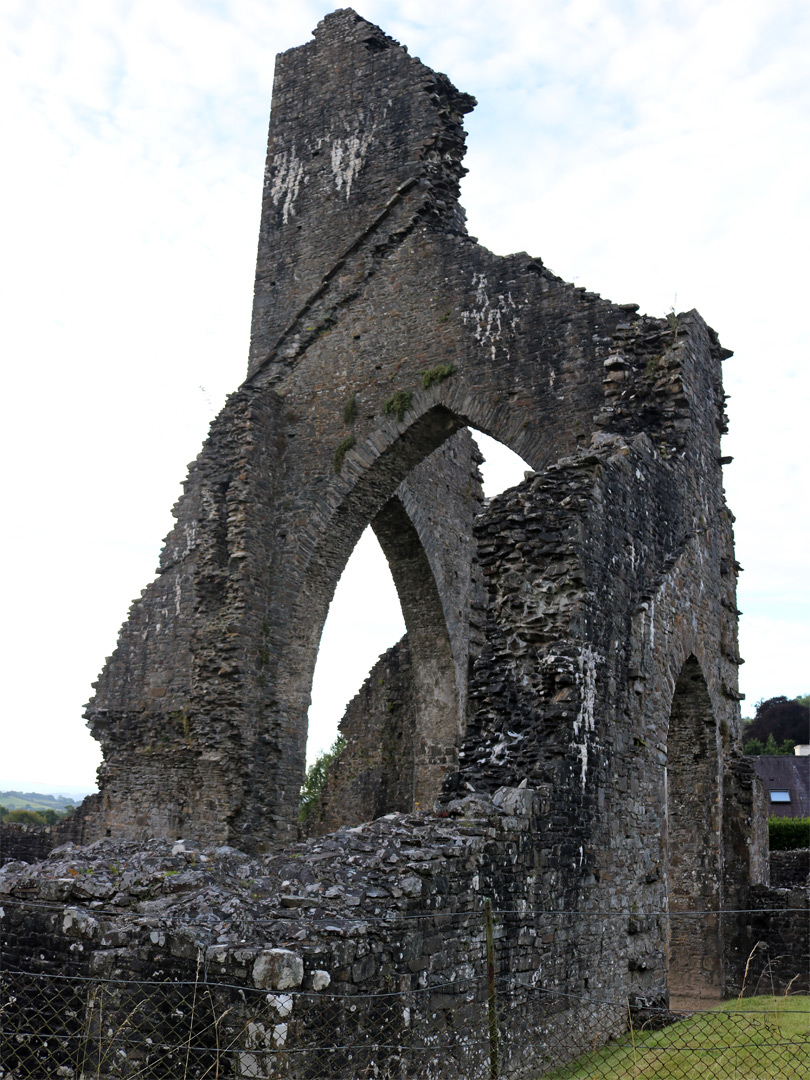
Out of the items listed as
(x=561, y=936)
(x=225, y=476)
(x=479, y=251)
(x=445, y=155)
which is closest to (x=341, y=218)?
(x=445, y=155)

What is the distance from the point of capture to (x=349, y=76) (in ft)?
46.8

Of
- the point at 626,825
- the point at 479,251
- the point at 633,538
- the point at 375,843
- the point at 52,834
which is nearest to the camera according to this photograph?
the point at 375,843

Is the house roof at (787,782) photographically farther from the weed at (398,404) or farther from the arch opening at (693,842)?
the weed at (398,404)

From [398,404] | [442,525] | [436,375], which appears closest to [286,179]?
[398,404]

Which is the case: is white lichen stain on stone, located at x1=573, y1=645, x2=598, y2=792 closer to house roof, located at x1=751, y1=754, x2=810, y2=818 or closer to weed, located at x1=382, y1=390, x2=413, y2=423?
weed, located at x1=382, y1=390, x2=413, y2=423

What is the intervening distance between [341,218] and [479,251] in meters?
2.72

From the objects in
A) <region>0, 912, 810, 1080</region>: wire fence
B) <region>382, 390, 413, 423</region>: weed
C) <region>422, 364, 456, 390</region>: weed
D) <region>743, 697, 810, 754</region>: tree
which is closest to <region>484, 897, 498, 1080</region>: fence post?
<region>0, 912, 810, 1080</region>: wire fence

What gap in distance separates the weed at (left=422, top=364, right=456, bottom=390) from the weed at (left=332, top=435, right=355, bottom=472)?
122 centimetres

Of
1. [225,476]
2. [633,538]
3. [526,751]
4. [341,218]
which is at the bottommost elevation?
[526,751]

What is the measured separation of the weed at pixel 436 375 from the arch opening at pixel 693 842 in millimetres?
4253

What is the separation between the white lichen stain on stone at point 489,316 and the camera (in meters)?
11.3

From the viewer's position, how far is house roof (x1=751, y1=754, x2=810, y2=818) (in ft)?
108

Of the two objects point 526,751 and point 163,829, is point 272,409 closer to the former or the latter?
point 163,829

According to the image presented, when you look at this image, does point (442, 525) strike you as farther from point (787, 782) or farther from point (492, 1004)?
point (787, 782)
